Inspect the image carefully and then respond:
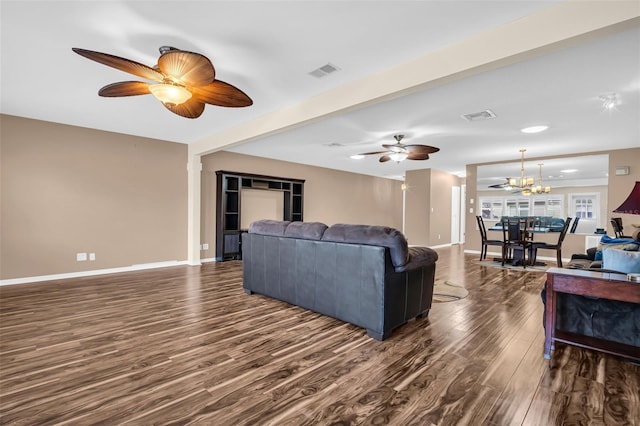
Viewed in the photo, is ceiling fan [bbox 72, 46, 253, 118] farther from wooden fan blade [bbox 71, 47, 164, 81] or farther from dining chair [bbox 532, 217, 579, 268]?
dining chair [bbox 532, 217, 579, 268]

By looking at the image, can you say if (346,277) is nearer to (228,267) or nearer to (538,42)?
(538,42)

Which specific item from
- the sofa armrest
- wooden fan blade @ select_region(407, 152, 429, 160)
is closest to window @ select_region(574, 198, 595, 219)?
wooden fan blade @ select_region(407, 152, 429, 160)

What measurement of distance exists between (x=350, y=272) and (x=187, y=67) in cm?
213

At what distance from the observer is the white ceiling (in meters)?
2.16

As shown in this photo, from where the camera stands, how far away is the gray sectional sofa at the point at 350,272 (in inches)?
102

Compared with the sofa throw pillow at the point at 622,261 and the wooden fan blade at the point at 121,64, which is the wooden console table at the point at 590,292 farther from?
the wooden fan blade at the point at 121,64

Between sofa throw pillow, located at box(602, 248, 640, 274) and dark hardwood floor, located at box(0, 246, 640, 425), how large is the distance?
68cm

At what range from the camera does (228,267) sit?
19.2 ft

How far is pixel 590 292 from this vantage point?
7.06 feet

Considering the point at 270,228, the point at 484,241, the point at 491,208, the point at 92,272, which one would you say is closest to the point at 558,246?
the point at 484,241

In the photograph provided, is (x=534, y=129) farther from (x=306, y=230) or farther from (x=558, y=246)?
(x=306, y=230)

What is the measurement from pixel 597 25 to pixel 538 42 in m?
0.30

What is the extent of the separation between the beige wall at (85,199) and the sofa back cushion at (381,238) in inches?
174

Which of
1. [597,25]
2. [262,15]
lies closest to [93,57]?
[262,15]
